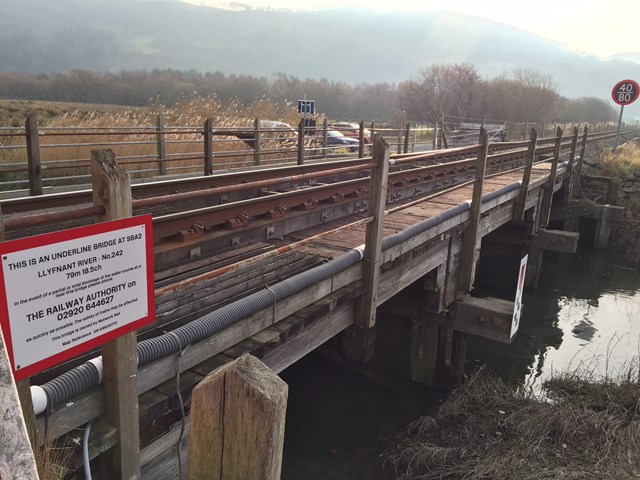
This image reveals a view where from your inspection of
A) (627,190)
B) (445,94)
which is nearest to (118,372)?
(627,190)

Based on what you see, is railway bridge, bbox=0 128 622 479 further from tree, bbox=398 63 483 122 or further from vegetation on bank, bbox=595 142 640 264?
tree, bbox=398 63 483 122

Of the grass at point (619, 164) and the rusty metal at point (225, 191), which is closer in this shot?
the rusty metal at point (225, 191)

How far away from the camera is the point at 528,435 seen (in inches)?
238

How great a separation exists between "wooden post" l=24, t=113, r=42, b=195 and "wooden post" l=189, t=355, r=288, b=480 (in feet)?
26.9

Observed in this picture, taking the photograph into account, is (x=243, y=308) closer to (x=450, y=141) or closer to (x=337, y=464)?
(x=337, y=464)

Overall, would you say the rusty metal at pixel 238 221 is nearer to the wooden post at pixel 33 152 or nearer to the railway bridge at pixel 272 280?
the railway bridge at pixel 272 280

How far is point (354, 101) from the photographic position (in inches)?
4161

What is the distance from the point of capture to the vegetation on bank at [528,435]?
5.32 metres

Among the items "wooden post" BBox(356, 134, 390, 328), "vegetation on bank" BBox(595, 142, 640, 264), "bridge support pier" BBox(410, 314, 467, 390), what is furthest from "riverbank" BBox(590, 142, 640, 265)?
"wooden post" BBox(356, 134, 390, 328)

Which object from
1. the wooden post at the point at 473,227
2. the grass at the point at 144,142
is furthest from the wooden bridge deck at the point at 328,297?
the grass at the point at 144,142

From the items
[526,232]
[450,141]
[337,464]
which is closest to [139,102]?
[450,141]

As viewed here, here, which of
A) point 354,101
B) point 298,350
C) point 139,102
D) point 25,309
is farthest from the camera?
point 354,101

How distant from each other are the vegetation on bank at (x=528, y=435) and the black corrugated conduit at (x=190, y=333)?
8.40 feet

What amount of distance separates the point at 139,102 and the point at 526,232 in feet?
199
